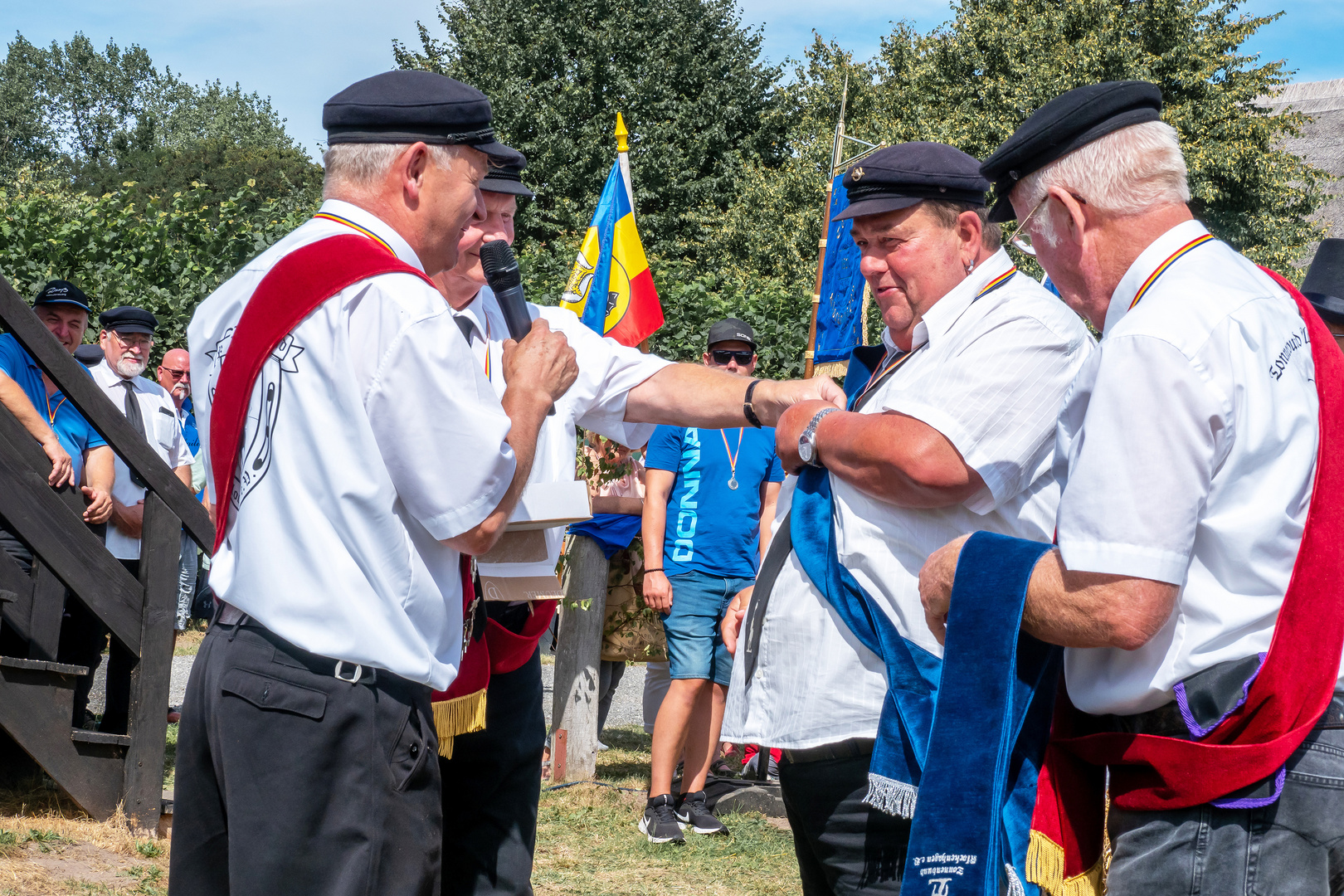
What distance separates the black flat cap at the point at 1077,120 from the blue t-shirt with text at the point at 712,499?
3912mm

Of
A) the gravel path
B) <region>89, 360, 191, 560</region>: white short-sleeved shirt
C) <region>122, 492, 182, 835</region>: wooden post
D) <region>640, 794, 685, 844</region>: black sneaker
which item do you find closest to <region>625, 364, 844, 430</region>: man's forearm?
<region>640, 794, 685, 844</region>: black sneaker

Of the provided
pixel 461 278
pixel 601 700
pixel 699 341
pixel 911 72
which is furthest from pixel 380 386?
pixel 911 72

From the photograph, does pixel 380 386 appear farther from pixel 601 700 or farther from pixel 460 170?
pixel 601 700

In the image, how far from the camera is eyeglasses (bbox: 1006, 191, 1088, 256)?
5.97 ft

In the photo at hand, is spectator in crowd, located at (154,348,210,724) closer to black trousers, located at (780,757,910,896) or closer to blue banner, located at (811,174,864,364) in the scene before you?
blue banner, located at (811,174,864,364)

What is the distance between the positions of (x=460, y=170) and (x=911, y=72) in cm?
2538

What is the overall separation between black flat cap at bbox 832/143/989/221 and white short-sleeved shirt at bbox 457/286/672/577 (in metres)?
0.73

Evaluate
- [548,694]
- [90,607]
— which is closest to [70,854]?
[90,607]

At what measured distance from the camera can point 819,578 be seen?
211 cm

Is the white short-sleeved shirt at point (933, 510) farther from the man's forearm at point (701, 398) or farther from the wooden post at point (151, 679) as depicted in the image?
the wooden post at point (151, 679)

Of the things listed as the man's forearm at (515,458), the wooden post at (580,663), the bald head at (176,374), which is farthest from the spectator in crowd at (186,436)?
the man's forearm at (515,458)

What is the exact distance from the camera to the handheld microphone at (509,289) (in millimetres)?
2703

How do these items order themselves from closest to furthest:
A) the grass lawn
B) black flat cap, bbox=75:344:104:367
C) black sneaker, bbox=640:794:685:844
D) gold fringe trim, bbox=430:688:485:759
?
gold fringe trim, bbox=430:688:485:759, the grass lawn, black sneaker, bbox=640:794:685:844, black flat cap, bbox=75:344:104:367

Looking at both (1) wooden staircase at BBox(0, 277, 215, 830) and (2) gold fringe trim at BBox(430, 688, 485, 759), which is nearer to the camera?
(2) gold fringe trim at BBox(430, 688, 485, 759)
